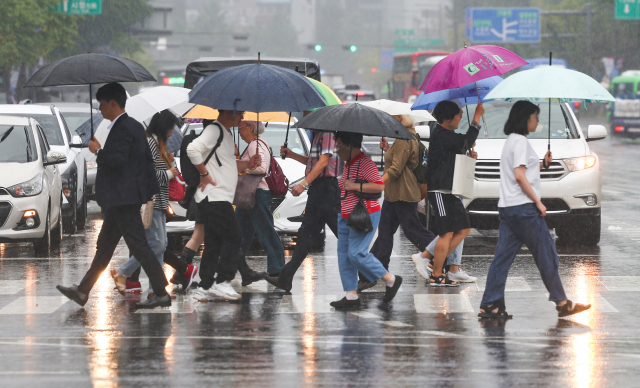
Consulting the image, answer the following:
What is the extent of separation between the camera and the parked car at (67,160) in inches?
545

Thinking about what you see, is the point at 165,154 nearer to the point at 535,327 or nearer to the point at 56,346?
the point at 56,346

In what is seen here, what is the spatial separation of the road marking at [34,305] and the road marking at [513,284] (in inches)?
144

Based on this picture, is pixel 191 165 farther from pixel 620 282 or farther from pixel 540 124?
pixel 540 124

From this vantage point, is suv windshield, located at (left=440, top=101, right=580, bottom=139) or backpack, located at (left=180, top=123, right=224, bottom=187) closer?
backpack, located at (left=180, top=123, right=224, bottom=187)

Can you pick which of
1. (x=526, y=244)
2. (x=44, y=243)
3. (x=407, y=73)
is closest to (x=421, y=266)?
(x=526, y=244)

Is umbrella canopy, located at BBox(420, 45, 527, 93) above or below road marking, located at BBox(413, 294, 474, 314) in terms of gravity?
above

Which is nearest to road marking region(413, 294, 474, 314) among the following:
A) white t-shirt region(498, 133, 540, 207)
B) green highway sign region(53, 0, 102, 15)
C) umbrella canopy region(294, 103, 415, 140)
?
white t-shirt region(498, 133, 540, 207)

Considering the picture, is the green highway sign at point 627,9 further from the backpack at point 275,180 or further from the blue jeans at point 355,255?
the blue jeans at point 355,255

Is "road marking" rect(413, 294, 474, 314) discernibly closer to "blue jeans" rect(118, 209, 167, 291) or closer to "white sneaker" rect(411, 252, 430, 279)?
"white sneaker" rect(411, 252, 430, 279)

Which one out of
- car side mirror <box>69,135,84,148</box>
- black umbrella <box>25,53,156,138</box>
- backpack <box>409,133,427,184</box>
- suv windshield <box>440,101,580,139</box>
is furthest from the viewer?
car side mirror <box>69,135,84,148</box>

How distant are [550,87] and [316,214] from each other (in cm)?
222

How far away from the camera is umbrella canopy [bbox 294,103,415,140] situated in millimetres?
8062

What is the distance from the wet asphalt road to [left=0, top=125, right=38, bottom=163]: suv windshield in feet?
6.19

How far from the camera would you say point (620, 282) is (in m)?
9.87
